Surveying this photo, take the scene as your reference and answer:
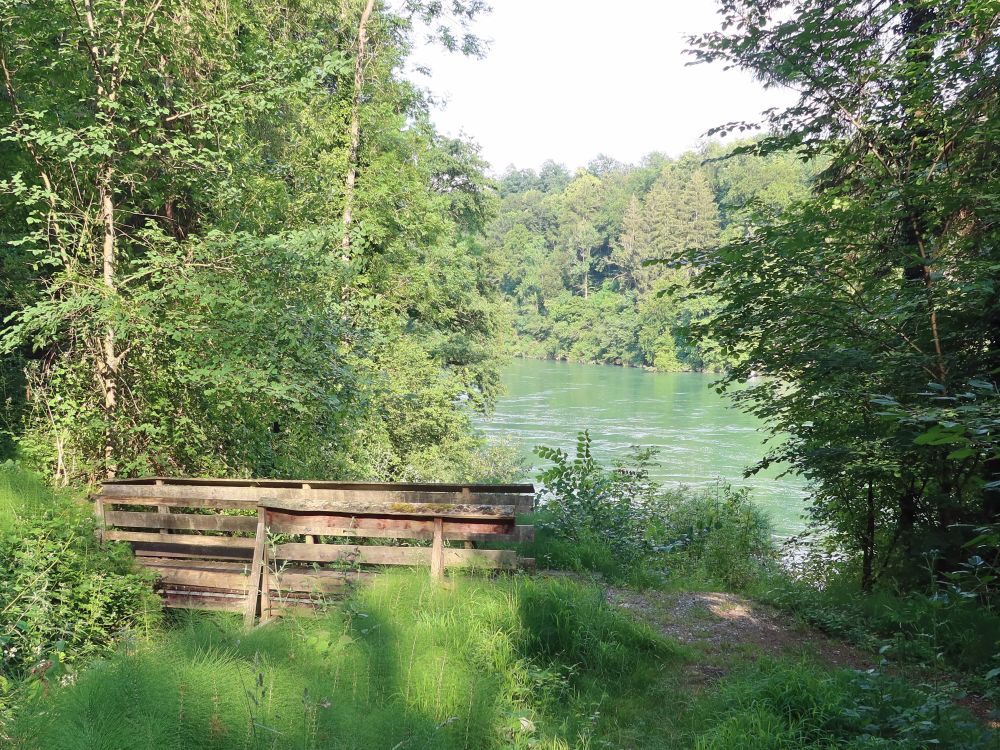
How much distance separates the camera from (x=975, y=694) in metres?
4.87

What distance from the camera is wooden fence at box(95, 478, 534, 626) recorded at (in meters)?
5.76

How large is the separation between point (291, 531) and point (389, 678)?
7.78ft

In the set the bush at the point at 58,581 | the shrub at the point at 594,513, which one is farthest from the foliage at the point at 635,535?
the bush at the point at 58,581

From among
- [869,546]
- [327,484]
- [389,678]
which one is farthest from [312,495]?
[869,546]

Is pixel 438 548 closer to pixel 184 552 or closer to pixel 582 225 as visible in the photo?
pixel 184 552

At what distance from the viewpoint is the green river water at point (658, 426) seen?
74.3 ft

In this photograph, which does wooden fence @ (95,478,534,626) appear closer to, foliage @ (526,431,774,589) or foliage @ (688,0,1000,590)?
foliage @ (526,431,774,589)

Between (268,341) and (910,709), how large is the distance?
6.47 m

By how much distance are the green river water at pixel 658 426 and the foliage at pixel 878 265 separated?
3217 mm

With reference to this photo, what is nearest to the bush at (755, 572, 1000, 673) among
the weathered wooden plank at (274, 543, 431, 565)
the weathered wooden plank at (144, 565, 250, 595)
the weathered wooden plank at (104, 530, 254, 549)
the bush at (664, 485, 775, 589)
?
the bush at (664, 485, 775, 589)

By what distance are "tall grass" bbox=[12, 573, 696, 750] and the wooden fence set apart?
1.40 ft

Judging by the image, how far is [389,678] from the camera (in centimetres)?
396

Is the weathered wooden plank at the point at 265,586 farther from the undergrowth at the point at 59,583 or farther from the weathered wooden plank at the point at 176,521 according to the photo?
the undergrowth at the point at 59,583

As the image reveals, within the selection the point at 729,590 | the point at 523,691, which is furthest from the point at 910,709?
the point at 729,590
